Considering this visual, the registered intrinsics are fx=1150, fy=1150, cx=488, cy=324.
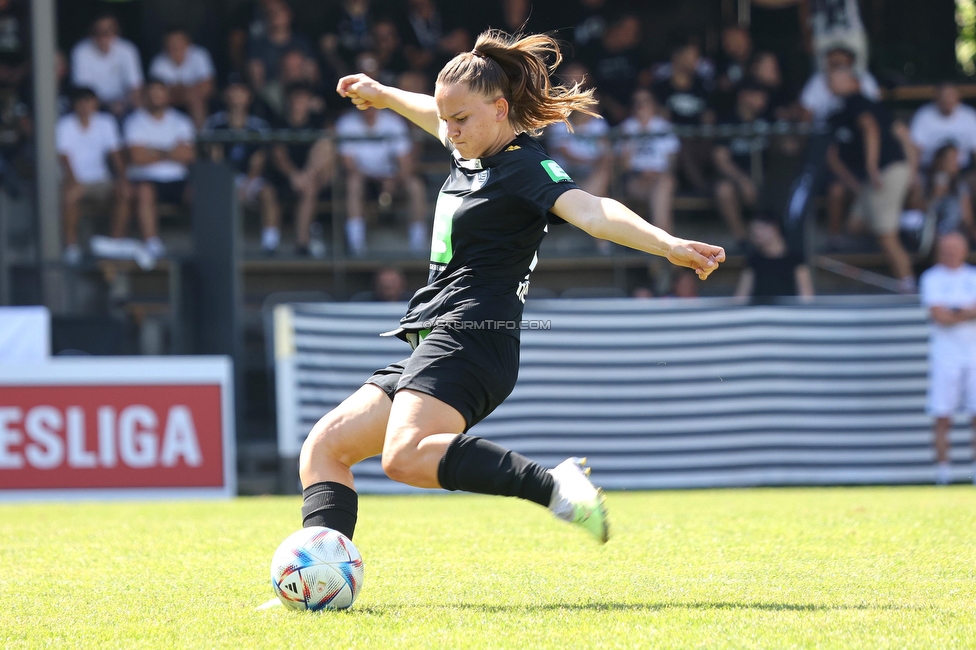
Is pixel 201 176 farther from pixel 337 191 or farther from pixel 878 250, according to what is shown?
pixel 878 250

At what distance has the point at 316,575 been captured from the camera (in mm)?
3986

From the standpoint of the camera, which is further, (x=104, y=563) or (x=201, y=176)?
(x=201, y=176)

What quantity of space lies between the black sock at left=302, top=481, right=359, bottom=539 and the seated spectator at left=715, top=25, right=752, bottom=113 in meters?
9.86

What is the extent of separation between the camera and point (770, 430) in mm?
10711

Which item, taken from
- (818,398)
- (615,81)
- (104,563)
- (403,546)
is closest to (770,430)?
(818,398)

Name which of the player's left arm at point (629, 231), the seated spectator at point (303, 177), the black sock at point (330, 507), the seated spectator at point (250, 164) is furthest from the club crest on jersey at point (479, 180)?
the seated spectator at point (250, 164)

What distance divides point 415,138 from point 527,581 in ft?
27.3

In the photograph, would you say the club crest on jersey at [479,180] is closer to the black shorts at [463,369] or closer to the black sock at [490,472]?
the black shorts at [463,369]

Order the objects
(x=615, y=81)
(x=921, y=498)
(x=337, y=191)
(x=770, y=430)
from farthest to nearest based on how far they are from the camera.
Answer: (x=615, y=81) → (x=337, y=191) → (x=770, y=430) → (x=921, y=498)

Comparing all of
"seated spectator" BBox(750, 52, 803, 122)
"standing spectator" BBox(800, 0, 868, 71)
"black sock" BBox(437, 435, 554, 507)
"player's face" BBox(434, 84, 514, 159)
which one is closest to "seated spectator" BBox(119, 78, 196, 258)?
"seated spectator" BBox(750, 52, 803, 122)

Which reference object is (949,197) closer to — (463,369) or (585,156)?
(585,156)

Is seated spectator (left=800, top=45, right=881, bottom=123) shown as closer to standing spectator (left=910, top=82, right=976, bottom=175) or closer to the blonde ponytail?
standing spectator (left=910, top=82, right=976, bottom=175)

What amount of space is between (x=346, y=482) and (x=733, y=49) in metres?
10.9

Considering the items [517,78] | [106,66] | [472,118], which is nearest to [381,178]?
[106,66]
